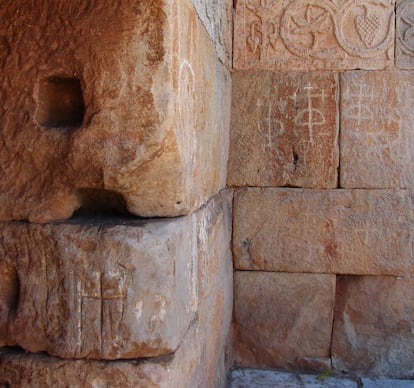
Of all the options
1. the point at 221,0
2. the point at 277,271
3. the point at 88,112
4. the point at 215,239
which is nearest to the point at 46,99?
the point at 88,112

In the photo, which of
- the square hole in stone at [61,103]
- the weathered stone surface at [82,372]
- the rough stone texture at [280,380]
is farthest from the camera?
the rough stone texture at [280,380]

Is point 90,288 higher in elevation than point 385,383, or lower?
higher

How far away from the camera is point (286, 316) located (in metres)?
3.64

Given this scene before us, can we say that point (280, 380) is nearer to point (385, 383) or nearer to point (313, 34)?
point (385, 383)

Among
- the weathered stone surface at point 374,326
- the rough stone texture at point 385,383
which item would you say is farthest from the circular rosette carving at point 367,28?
the rough stone texture at point 385,383

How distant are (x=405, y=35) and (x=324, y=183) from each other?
3.76ft

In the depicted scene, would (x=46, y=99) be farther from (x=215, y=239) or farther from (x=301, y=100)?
(x=301, y=100)

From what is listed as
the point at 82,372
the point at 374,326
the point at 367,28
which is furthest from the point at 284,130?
the point at 82,372

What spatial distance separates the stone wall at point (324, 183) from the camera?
3.52 metres

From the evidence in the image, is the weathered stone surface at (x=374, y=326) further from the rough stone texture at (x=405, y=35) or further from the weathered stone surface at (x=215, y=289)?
the rough stone texture at (x=405, y=35)

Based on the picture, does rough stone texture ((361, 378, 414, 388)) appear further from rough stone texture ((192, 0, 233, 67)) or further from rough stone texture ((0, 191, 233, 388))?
rough stone texture ((192, 0, 233, 67))

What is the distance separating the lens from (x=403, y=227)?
3.52m

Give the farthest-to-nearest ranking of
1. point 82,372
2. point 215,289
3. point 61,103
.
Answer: point 215,289
point 61,103
point 82,372

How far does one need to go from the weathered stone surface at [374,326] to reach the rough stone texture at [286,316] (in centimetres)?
10
